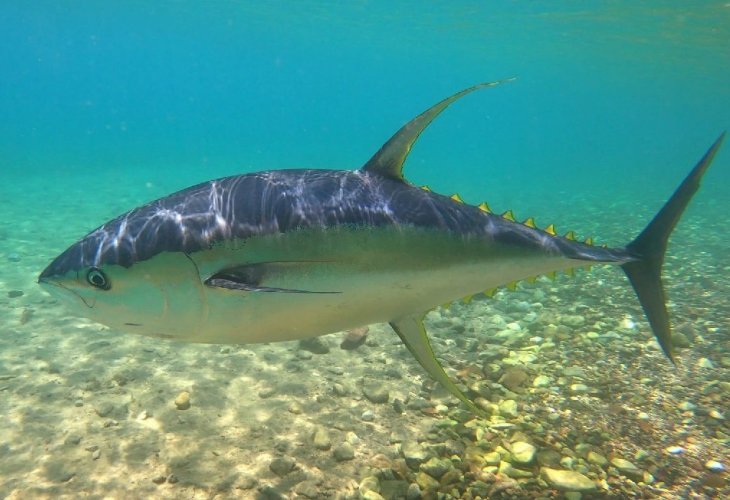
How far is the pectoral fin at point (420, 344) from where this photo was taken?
275 cm

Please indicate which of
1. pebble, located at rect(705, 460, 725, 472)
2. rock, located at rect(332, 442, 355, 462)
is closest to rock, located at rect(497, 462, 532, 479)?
rock, located at rect(332, 442, 355, 462)

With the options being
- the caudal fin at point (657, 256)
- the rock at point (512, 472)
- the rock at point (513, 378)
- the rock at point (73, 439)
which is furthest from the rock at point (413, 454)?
the rock at point (73, 439)

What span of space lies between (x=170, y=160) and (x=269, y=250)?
49095 millimetres

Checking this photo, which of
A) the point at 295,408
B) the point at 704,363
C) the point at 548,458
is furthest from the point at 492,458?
the point at 704,363

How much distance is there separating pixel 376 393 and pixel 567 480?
5.72 ft

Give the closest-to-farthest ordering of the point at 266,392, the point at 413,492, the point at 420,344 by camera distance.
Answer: the point at 420,344 < the point at 413,492 < the point at 266,392

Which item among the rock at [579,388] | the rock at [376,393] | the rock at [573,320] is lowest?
the rock at [376,393]

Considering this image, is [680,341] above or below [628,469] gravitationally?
above

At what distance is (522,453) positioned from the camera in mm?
3250

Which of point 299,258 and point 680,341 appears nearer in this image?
point 299,258

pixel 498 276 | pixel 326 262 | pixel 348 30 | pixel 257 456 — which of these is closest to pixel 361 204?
pixel 326 262

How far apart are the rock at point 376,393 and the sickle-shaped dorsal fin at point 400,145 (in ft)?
7.41

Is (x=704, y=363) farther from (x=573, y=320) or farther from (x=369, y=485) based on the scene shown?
(x=369, y=485)

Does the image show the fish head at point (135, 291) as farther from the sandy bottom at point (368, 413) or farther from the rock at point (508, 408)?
the rock at point (508, 408)
